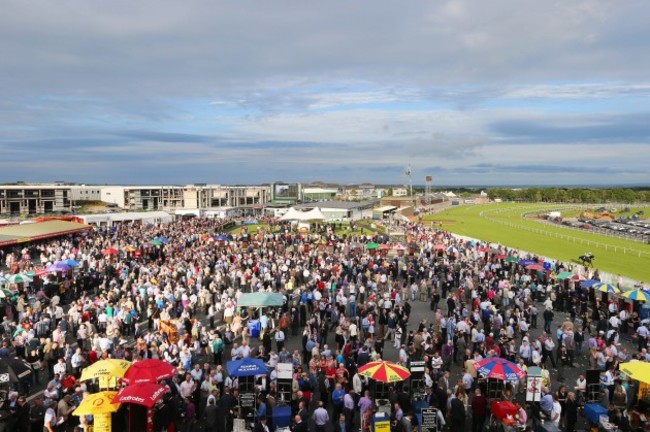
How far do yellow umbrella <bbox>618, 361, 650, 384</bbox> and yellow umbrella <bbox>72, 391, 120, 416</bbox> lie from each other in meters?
10.6

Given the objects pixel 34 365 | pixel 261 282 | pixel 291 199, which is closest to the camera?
pixel 34 365

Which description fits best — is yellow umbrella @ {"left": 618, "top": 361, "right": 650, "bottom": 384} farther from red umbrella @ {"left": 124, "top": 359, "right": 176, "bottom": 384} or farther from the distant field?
the distant field

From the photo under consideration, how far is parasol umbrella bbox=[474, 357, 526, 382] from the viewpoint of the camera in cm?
1016

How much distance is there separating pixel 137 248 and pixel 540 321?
24.8 m

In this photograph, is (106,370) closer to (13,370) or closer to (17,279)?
(13,370)

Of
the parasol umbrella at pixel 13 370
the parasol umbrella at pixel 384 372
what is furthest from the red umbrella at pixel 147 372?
the parasol umbrella at pixel 384 372

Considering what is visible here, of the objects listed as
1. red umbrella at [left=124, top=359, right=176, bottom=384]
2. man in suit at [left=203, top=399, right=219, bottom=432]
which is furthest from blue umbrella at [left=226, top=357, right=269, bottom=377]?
red umbrella at [left=124, top=359, right=176, bottom=384]

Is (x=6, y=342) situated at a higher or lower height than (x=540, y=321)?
higher

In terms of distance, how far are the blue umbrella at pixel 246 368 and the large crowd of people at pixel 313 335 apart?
0.47 m

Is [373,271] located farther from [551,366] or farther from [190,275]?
[551,366]

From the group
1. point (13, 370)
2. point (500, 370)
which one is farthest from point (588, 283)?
point (13, 370)

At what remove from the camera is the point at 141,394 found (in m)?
8.89

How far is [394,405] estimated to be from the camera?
33.1 feet

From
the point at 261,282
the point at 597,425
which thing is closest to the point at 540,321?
the point at 597,425
